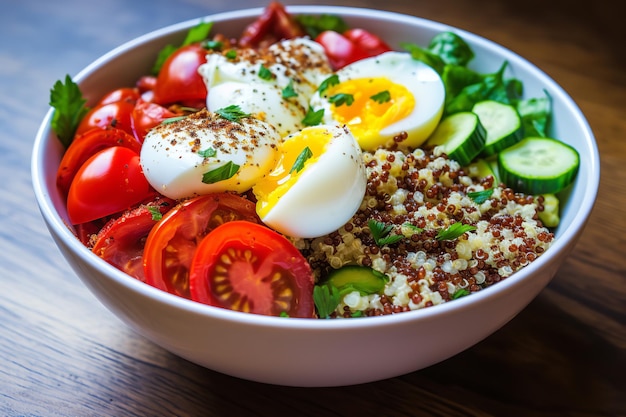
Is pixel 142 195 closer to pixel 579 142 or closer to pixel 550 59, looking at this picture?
pixel 579 142

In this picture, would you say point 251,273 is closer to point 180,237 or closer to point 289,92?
point 180,237

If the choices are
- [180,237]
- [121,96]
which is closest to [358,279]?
[180,237]

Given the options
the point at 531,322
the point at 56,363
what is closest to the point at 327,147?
the point at 531,322

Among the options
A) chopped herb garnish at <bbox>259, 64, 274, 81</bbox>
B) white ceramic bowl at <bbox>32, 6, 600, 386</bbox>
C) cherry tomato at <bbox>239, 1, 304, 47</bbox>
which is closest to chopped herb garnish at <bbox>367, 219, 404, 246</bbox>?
white ceramic bowl at <bbox>32, 6, 600, 386</bbox>

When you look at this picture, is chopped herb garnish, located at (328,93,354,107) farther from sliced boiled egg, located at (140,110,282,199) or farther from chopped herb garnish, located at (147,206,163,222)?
chopped herb garnish, located at (147,206,163,222)

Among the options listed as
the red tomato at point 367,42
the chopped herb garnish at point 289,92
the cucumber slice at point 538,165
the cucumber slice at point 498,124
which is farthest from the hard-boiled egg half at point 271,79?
the cucumber slice at point 538,165
